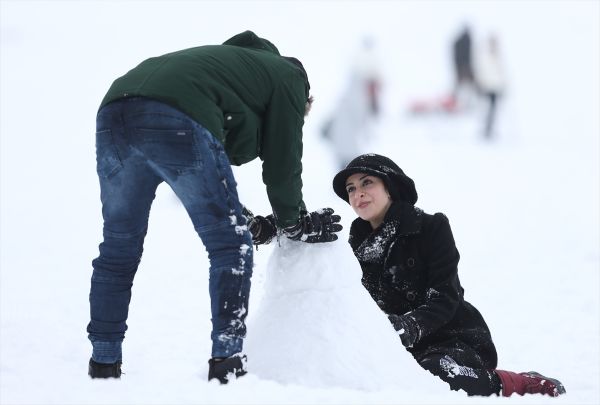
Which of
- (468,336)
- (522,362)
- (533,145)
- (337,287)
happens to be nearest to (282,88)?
(337,287)

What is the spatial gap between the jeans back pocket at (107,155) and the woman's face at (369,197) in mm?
1198

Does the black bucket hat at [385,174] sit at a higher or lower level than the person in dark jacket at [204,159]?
higher

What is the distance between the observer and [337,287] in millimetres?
2689

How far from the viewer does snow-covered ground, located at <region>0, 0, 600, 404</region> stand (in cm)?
260

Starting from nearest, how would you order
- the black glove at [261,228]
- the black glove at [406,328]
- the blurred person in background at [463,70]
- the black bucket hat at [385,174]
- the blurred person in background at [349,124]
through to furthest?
the black glove at [261,228], the black glove at [406,328], the black bucket hat at [385,174], the blurred person in background at [349,124], the blurred person in background at [463,70]

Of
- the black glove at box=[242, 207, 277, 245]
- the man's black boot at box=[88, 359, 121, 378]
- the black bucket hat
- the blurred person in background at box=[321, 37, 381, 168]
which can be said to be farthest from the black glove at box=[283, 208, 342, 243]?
the blurred person in background at box=[321, 37, 381, 168]

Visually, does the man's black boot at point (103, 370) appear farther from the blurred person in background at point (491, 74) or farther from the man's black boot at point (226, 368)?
the blurred person in background at point (491, 74)

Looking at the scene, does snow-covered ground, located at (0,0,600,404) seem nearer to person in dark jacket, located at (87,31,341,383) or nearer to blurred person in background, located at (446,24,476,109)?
person in dark jacket, located at (87,31,341,383)

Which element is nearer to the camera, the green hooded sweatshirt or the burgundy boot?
the green hooded sweatshirt

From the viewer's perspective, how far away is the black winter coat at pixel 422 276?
3.15 meters

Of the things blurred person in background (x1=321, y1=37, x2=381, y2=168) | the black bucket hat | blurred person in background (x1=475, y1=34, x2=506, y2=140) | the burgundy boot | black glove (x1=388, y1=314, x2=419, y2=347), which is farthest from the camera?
blurred person in background (x1=475, y1=34, x2=506, y2=140)

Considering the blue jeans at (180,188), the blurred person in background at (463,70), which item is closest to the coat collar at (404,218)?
the blue jeans at (180,188)

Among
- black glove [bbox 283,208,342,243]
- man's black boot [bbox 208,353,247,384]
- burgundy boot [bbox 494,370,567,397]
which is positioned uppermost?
black glove [bbox 283,208,342,243]

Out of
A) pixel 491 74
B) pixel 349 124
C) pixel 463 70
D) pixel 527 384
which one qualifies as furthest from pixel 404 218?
pixel 463 70
